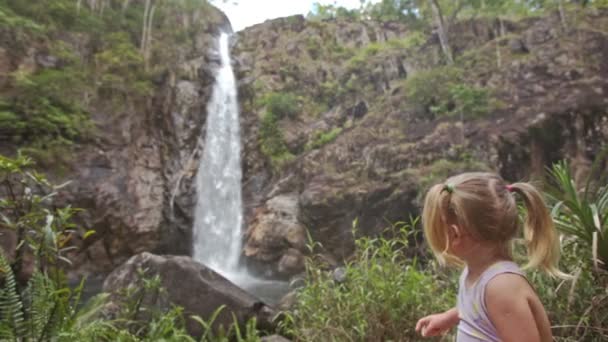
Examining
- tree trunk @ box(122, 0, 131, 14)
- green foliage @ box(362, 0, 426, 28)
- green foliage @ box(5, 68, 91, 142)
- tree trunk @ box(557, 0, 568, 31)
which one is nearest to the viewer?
green foliage @ box(5, 68, 91, 142)

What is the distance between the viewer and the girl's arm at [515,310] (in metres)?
1.11

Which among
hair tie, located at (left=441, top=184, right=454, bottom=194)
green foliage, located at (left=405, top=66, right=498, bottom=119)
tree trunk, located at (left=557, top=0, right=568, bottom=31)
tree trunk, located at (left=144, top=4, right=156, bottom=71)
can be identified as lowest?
hair tie, located at (left=441, top=184, right=454, bottom=194)

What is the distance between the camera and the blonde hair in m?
1.28

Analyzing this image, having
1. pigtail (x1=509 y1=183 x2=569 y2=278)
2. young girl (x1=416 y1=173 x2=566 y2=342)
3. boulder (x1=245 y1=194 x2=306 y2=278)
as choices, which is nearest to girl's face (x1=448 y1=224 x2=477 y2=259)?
young girl (x1=416 y1=173 x2=566 y2=342)

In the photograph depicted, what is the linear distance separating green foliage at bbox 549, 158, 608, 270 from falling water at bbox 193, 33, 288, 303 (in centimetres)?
955

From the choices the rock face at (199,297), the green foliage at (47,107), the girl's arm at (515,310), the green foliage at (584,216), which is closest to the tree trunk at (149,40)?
the green foliage at (47,107)

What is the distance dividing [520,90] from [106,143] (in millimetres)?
13419

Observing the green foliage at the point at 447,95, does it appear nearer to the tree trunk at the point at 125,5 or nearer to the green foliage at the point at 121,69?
the green foliage at the point at 121,69

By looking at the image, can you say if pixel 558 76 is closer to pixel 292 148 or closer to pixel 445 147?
pixel 445 147

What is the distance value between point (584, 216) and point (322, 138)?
13571 mm

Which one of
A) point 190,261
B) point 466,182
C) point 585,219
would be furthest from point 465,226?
point 190,261

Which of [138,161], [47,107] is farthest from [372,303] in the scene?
[138,161]

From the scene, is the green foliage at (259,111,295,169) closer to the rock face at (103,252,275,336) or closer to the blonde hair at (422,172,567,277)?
the rock face at (103,252,275,336)

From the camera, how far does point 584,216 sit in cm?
216
